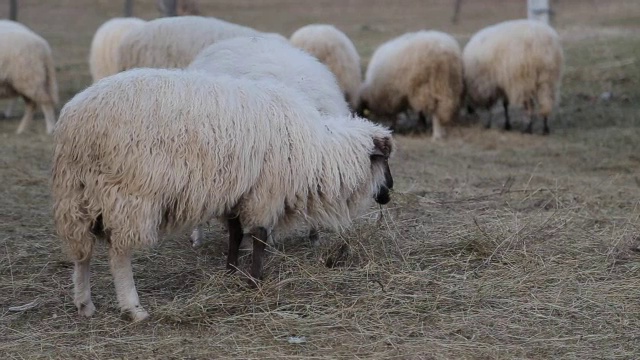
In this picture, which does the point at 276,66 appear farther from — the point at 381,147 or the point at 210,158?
the point at 210,158

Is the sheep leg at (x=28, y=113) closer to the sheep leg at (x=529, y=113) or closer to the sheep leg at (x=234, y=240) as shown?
the sheep leg at (x=529, y=113)

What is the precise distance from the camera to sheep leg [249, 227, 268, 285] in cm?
463

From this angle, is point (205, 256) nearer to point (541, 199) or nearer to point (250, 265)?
point (250, 265)

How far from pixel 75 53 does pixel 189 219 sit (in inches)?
567

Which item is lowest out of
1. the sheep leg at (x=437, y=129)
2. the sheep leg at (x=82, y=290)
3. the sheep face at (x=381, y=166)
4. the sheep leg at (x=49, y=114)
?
the sheep leg at (x=437, y=129)

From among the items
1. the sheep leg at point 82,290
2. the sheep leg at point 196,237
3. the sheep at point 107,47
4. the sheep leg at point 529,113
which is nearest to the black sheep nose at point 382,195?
the sheep leg at point 196,237

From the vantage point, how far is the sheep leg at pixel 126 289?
13.9 feet

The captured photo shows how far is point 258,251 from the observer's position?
468cm

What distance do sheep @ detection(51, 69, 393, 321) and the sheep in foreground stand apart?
847 mm

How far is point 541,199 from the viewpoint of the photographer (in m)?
6.82

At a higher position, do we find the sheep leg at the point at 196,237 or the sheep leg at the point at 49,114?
the sheep leg at the point at 196,237

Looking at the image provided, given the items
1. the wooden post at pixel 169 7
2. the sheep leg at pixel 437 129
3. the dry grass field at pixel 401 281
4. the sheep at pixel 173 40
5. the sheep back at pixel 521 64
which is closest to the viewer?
the dry grass field at pixel 401 281

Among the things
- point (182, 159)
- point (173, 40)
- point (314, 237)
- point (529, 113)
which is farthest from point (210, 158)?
point (529, 113)

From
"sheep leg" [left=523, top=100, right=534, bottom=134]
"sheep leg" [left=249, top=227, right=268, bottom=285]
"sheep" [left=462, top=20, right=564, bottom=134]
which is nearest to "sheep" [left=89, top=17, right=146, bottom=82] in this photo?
"sheep" [left=462, top=20, right=564, bottom=134]
